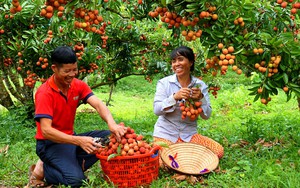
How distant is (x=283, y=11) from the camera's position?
11.8ft

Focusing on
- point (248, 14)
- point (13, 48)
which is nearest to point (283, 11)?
point (248, 14)

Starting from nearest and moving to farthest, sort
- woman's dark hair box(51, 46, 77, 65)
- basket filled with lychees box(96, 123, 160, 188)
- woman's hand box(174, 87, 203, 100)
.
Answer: basket filled with lychees box(96, 123, 160, 188) → woman's dark hair box(51, 46, 77, 65) → woman's hand box(174, 87, 203, 100)

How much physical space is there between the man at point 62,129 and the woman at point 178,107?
61 cm

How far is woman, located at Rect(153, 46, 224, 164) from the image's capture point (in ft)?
13.9

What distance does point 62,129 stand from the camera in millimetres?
3930

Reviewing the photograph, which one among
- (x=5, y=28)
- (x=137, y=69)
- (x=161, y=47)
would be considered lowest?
(x=137, y=69)

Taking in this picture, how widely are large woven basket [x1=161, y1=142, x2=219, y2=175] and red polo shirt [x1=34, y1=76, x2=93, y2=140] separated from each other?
37.4 inches

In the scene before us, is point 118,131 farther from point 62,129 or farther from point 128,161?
point 62,129

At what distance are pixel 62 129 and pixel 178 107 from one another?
119cm

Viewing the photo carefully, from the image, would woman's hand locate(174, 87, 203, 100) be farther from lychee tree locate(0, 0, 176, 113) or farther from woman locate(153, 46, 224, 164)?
lychee tree locate(0, 0, 176, 113)

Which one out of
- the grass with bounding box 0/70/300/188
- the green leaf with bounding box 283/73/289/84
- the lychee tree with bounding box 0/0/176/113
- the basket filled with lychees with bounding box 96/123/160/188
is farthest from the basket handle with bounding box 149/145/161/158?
the lychee tree with bounding box 0/0/176/113

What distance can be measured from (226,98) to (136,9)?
4.74 metres

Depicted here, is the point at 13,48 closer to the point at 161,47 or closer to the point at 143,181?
the point at 161,47

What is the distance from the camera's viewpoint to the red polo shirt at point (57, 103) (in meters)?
3.67
